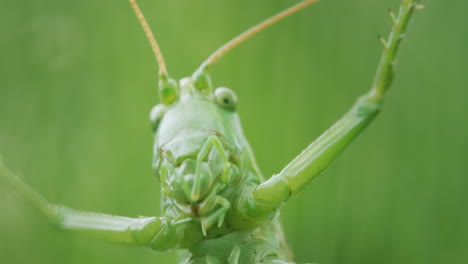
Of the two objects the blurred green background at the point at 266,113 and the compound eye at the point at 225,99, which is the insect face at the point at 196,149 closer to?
the compound eye at the point at 225,99

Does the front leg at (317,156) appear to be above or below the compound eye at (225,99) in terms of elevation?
below

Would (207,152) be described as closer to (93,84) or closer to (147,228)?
(147,228)

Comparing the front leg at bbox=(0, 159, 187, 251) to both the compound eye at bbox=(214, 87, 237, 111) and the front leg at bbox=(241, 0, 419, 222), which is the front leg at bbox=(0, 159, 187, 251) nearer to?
the front leg at bbox=(241, 0, 419, 222)

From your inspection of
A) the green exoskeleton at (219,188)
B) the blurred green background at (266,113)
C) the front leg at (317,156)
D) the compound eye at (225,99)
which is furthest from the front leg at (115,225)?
the blurred green background at (266,113)

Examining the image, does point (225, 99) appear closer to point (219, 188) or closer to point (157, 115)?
point (157, 115)

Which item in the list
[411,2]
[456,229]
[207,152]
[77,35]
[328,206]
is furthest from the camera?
[77,35]

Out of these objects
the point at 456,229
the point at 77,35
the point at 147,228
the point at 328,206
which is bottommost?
the point at 456,229

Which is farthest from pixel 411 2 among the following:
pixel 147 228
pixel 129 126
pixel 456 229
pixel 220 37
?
pixel 129 126
